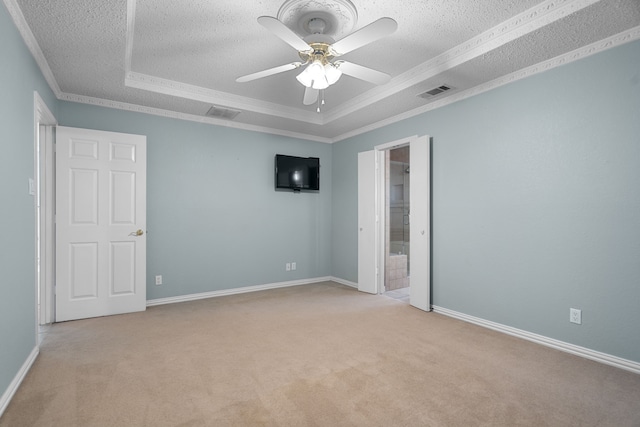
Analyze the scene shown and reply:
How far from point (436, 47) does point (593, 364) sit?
2.89 metres

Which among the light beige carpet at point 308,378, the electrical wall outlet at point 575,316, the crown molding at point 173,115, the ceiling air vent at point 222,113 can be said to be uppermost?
the ceiling air vent at point 222,113

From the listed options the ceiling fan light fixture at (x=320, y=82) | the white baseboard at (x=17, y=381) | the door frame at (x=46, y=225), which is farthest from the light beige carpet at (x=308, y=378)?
the ceiling fan light fixture at (x=320, y=82)

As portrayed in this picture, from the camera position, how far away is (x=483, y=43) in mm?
2771

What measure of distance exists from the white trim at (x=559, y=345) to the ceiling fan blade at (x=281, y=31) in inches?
122

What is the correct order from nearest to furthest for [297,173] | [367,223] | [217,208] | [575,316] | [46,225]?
[575,316], [46,225], [217,208], [367,223], [297,173]

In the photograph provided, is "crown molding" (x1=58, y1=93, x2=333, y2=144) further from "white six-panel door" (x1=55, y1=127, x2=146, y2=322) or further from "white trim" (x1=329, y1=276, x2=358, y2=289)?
"white trim" (x1=329, y1=276, x2=358, y2=289)

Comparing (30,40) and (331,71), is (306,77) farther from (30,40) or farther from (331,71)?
(30,40)

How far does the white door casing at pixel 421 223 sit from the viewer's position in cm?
394

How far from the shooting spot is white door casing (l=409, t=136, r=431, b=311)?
12.9ft

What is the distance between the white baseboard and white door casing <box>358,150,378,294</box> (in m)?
3.73

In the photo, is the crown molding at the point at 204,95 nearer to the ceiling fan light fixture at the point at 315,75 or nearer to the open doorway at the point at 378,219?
the open doorway at the point at 378,219

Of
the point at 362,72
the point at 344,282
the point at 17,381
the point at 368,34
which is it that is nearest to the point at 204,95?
the point at 362,72

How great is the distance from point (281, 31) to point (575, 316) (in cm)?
317

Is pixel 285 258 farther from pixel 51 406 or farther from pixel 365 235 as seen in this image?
pixel 51 406
